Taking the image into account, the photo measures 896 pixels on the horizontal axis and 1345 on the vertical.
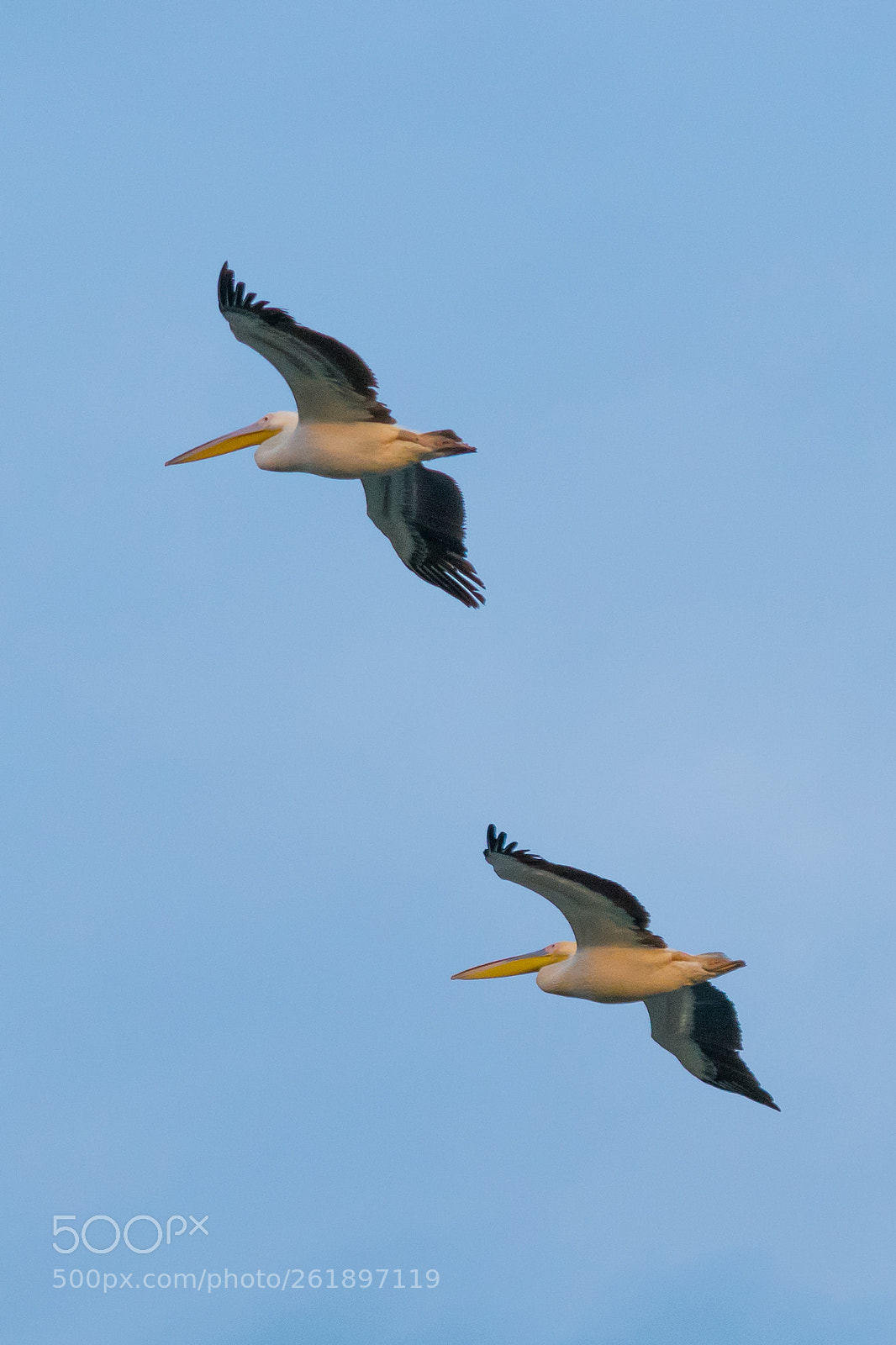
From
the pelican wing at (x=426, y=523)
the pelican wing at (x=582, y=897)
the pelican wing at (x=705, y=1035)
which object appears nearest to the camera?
the pelican wing at (x=582, y=897)

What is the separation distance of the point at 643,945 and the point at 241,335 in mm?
4496

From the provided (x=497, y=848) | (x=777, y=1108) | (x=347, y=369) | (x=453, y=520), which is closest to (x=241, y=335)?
(x=347, y=369)

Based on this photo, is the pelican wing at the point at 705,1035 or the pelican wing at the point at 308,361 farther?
the pelican wing at the point at 705,1035

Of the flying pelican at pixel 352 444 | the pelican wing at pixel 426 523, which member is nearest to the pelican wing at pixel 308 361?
the flying pelican at pixel 352 444

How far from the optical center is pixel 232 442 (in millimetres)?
17000

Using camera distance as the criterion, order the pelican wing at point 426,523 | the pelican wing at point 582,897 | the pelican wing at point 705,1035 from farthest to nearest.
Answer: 1. the pelican wing at point 426,523
2. the pelican wing at point 705,1035
3. the pelican wing at point 582,897

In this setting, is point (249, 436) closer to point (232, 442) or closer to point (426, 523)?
point (232, 442)

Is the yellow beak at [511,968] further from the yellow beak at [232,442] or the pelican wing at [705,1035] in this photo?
the yellow beak at [232,442]

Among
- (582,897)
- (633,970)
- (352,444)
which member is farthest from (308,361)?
(633,970)

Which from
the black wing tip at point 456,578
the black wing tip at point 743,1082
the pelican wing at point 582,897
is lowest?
the black wing tip at point 743,1082

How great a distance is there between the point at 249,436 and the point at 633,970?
15.8ft

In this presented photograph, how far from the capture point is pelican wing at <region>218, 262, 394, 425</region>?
14445mm

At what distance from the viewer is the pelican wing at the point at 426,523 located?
1617cm

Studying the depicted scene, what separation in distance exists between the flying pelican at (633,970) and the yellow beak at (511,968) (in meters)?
0.09
